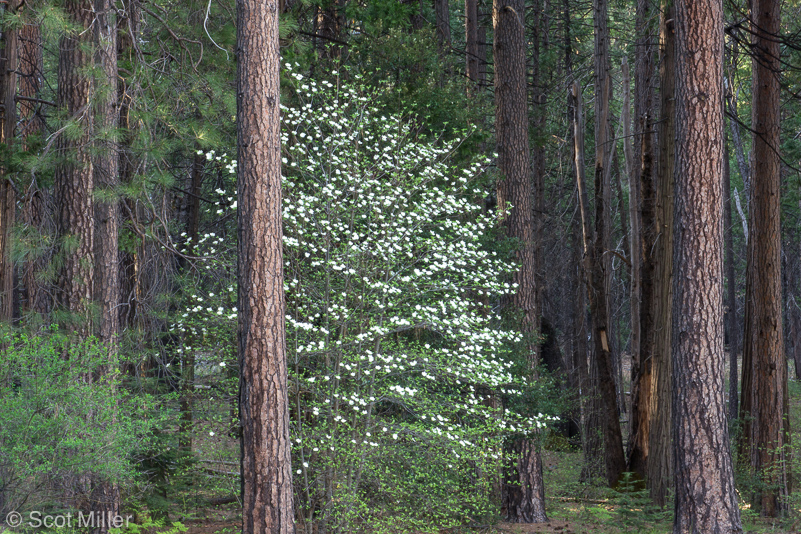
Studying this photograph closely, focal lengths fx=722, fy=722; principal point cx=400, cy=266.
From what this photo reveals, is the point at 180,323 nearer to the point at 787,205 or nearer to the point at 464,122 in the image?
the point at 464,122

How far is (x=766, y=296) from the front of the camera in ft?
35.0

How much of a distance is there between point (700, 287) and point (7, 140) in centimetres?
839

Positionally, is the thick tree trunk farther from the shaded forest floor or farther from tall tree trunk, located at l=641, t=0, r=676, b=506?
the shaded forest floor

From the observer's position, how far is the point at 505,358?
9.70 meters

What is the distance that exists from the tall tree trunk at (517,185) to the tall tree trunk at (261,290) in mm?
5341

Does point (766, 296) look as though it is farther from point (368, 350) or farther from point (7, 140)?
point (7, 140)

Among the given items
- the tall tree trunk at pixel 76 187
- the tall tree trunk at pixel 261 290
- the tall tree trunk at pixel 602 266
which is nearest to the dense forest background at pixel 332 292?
the tall tree trunk at pixel 76 187

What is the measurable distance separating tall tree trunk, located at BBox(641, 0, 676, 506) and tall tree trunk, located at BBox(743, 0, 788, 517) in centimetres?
123

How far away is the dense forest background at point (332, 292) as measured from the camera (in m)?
7.32

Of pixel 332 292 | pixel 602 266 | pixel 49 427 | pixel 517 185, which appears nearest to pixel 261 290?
pixel 49 427

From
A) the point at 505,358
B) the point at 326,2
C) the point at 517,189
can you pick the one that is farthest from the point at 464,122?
the point at 505,358

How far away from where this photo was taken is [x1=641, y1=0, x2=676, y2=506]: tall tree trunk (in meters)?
10.6

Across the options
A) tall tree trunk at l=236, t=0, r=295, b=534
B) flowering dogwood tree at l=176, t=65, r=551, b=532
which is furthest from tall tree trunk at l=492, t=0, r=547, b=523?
tall tree trunk at l=236, t=0, r=295, b=534

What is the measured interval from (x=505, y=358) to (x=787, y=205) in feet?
62.8
